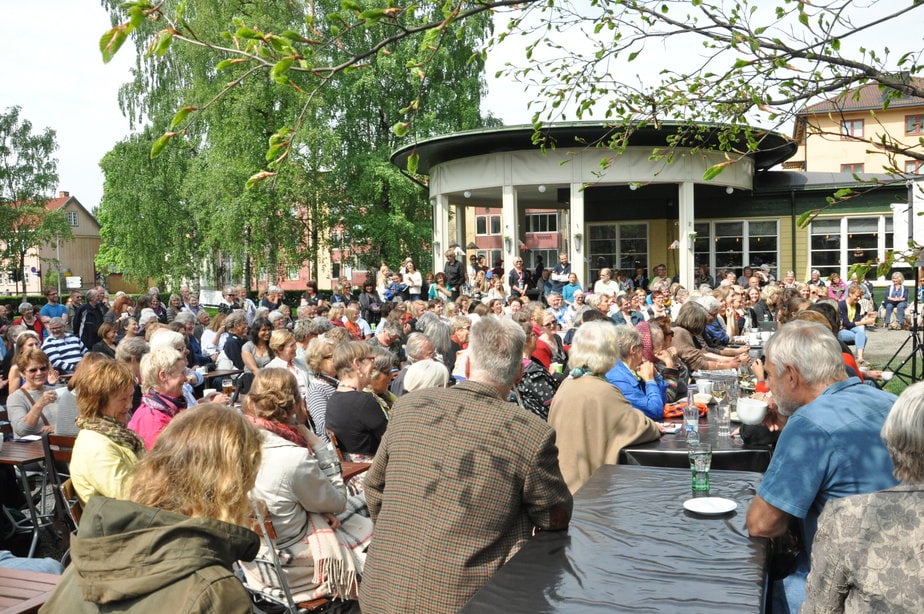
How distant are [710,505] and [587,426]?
3.87 ft

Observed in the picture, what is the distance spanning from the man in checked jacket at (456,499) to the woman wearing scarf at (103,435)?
1.43 m

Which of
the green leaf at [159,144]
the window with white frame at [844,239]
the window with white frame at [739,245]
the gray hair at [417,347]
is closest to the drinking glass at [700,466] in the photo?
Result: the green leaf at [159,144]

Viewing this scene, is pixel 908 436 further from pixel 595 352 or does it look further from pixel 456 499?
pixel 595 352

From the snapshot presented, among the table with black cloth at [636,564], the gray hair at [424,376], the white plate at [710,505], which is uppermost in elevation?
the gray hair at [424,376]

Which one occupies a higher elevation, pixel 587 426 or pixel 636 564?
pixel 587 426

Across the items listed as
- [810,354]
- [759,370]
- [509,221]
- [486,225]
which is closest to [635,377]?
[759,370]

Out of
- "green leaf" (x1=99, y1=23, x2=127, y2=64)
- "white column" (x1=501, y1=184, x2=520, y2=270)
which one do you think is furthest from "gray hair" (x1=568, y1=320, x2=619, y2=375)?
"white column" (x1=501, y1=184, x2=520, y2=270)

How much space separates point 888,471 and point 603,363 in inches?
79.1

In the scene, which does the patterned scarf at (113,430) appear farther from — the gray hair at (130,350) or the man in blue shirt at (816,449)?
the man in blue shirt at (816,449)

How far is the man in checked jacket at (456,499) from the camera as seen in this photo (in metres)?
2.74

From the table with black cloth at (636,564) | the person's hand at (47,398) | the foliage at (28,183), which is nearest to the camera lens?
the table with black cloth at (636,564)

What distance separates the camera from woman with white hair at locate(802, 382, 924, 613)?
6.55 ft

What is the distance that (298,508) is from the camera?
3812 millimetres

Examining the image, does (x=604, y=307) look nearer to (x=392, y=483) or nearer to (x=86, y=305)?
(x=86, y=305)
